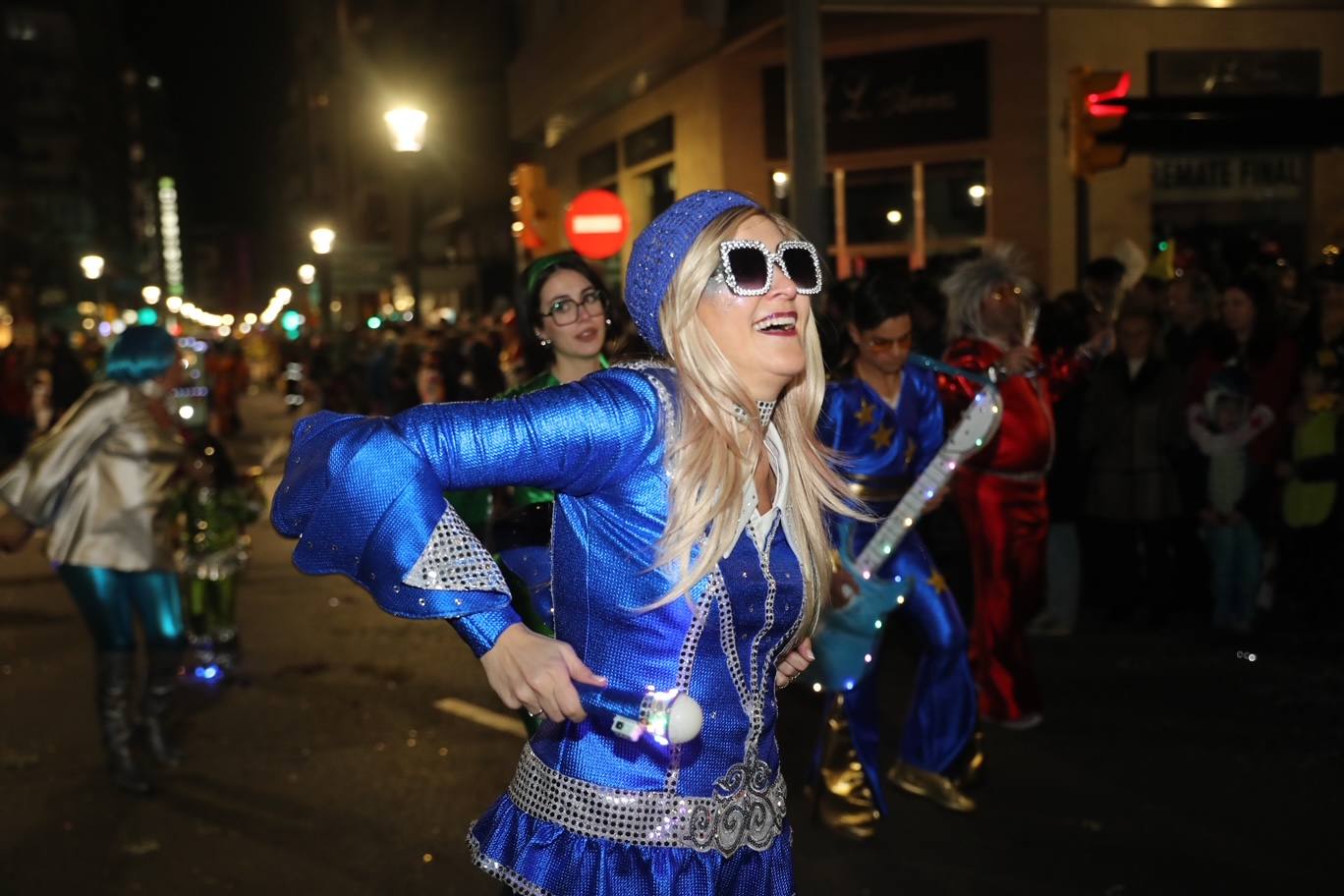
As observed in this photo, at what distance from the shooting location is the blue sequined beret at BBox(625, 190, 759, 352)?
2475mm

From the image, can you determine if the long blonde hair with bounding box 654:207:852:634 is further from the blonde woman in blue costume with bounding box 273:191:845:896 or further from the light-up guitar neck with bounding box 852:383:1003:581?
the light-up guitar neck with bounding box 852:383:1003:581

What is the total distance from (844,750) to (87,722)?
4095mm

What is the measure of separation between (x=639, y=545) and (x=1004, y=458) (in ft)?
14.1

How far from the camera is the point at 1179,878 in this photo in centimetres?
508

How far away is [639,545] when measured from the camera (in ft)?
7.89

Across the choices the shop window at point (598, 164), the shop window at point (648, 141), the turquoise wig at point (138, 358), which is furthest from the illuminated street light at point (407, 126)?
the turquoise wig at point (138, 358)

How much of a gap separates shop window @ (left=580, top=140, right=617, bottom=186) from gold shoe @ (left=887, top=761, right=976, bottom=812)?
2149 cm

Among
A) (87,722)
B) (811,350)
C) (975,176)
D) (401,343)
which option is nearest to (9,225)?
(401,343)

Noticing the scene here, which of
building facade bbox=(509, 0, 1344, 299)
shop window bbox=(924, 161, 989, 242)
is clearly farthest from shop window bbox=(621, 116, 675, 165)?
shop window bbox=(924, 161, 989, 242)

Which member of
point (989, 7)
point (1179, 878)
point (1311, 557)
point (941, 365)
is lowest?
point (1179, 878)

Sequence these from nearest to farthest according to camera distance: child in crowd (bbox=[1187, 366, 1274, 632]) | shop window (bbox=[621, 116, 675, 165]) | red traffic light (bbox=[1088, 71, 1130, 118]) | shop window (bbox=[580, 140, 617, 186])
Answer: child in crowd (bbox=[1187, 366, 1274, 632])
red traffic light (bbox=[1088, 71, 1130, 118])
shop window (bbox=[621, 116, 675, 165])
shop window (bbox=[580, 140, 617, 186])

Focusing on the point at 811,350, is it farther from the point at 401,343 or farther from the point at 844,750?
the point at 401,343

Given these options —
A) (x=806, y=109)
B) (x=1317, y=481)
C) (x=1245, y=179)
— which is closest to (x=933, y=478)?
(x=1317, y=481)

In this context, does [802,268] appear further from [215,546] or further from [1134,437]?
[1134,437]
